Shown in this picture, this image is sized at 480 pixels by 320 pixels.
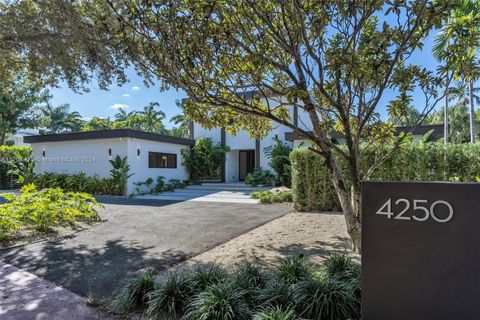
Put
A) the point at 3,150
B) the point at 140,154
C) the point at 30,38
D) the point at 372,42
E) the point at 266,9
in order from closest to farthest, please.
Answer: the point at 372,42 → the point at 266,9 → the point at 30,38 → the point at 140,154 → the point at 3,150

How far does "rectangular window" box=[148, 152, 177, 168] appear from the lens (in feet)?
59.0

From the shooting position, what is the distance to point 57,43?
8.29 meters

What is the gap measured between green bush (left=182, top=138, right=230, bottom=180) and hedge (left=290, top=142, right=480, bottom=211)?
11110 mm

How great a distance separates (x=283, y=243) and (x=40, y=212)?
19.7 ft

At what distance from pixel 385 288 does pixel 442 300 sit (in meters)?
0.43

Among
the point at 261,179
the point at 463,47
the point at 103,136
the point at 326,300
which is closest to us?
the point at 326,300

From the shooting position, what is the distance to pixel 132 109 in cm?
3553

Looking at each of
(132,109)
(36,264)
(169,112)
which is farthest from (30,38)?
(132,109)

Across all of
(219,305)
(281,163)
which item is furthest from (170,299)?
(281,163)

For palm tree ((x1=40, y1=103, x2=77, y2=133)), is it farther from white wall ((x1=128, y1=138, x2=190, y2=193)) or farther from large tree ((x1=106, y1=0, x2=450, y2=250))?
large tree ((x1=106, y1=0, x2=450, y2=250))

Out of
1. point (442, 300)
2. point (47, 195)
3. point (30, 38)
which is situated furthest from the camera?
point (47, 195)

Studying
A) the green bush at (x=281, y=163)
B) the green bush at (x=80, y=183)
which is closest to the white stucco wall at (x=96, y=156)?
the green bush at (x=80, y=183)

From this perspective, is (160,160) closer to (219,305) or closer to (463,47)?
(219,305)

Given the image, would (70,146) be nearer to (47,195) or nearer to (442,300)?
(47,195)
